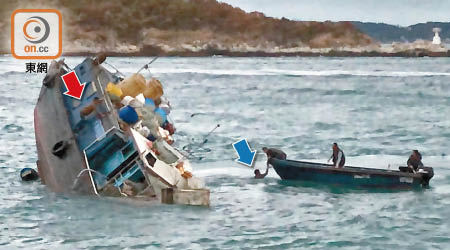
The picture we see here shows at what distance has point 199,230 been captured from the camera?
27109mm

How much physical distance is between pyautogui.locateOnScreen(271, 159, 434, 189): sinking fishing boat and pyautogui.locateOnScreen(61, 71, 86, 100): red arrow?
24.5 feet

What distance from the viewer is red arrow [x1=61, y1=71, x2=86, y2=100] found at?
33500 millimetres

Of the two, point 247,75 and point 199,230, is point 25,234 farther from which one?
point 247,75

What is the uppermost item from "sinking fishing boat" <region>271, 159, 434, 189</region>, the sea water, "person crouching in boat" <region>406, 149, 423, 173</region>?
"person crouching in boat" <region>406, 149, 423, 173</region>

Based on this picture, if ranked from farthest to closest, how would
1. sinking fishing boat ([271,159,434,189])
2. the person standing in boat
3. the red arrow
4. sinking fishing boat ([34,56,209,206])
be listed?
the person standing in boat
sinking fishing boat ([271,159,434,189])
the red arrow
sinking fishing boat ([34,56,209,206])

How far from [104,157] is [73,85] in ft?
16.2

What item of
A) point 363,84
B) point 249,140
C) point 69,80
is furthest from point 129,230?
point 363,84

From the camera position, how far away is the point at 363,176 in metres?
34.3

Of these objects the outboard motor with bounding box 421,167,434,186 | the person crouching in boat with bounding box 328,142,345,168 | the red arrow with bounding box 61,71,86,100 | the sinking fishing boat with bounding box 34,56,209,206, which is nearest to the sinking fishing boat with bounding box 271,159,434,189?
the outboard motor with bounding box 421,167,434,186

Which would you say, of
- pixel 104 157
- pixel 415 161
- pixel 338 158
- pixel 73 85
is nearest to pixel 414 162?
pixel 415 161

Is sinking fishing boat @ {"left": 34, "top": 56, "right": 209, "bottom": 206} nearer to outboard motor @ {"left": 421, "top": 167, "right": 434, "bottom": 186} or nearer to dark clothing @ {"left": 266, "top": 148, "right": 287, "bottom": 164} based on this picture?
dark clothing @ {"left": 266, "top": 148, "right": 287, "bottom": 164}

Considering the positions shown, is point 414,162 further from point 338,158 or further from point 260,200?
point 260,200

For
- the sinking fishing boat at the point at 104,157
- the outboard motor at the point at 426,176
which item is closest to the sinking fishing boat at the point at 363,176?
the outboard motor at the point at 426,176

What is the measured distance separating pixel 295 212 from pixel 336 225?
200cm
